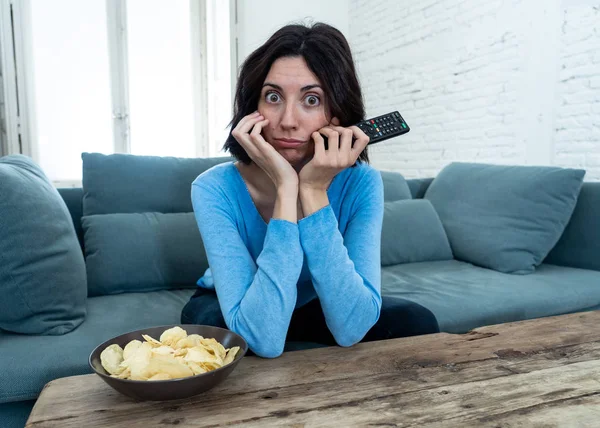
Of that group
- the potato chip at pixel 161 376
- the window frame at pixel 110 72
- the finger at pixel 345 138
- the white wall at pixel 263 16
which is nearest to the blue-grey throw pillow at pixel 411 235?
the finger at pixel 345 138

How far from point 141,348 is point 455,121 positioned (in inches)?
112

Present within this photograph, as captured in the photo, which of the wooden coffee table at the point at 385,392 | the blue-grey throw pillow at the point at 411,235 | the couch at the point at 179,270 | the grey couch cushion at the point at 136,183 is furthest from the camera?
the blue-grey throw pillow at the point at 411,235

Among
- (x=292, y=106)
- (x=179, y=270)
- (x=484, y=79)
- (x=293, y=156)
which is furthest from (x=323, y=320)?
(x=484, y=79)

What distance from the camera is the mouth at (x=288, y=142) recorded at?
3.32 feet

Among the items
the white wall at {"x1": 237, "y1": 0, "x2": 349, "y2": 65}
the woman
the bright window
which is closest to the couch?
the woman

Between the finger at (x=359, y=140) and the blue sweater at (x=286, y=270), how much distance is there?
5.3 inches

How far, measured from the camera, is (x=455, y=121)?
3.13 m

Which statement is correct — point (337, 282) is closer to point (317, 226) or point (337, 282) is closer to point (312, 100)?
point (317, 226)

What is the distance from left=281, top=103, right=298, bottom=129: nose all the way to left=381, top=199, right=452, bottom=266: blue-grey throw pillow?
1035 mm

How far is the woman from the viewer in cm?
89

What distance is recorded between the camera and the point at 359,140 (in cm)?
101

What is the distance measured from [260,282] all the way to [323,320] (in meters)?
0.30

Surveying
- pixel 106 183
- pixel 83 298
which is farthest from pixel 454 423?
pixel 106 183

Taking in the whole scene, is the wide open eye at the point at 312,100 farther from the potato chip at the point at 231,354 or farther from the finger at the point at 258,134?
the potato chip at the point at 231,354
